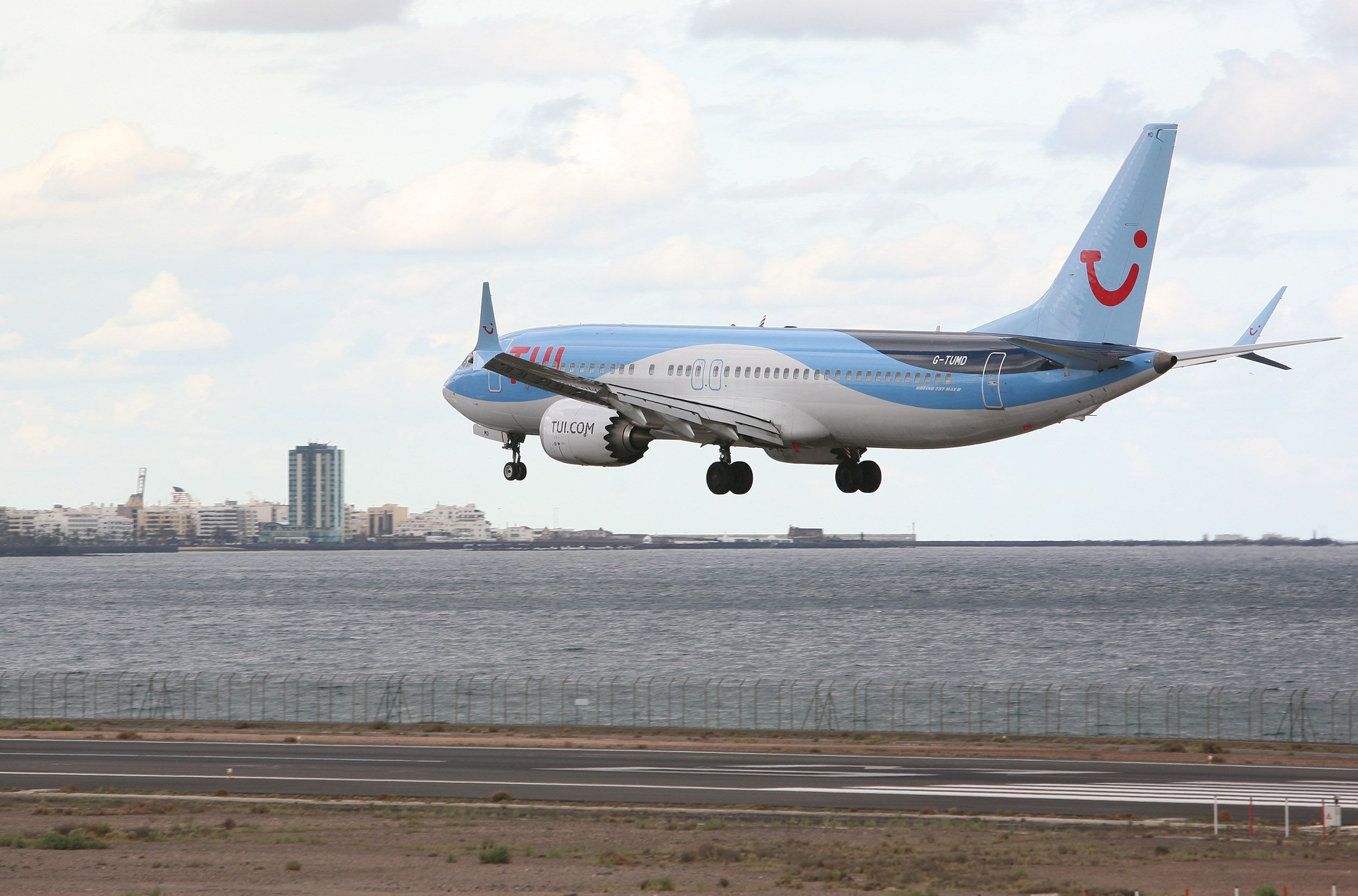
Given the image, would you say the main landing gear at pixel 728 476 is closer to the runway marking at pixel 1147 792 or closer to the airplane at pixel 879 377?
the airplane at pixel 879 377

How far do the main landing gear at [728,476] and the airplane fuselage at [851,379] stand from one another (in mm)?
1095

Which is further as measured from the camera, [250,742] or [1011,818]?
[250,742]

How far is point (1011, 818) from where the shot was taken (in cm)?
4316

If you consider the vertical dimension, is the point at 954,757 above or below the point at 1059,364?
below

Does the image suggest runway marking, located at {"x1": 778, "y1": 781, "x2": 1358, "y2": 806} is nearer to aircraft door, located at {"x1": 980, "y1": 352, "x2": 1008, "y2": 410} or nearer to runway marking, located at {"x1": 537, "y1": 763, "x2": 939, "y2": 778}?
runway marking, located at {"x1": 537, "y1": 763, "x2": 939, "y2": 778}

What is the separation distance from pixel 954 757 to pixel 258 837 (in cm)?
2979

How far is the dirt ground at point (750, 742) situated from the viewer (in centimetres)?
6334

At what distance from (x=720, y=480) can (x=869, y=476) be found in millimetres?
5476

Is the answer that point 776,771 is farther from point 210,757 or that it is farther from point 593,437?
point 210,757

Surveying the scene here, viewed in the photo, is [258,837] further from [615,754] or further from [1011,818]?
[615,754]

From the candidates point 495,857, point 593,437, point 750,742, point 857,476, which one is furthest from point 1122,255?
point 495,857

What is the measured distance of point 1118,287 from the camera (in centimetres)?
5331

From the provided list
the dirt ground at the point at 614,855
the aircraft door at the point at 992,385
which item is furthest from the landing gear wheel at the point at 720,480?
the dirt ground at the point at 614,855

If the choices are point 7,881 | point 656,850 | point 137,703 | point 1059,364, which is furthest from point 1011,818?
point 137,703
